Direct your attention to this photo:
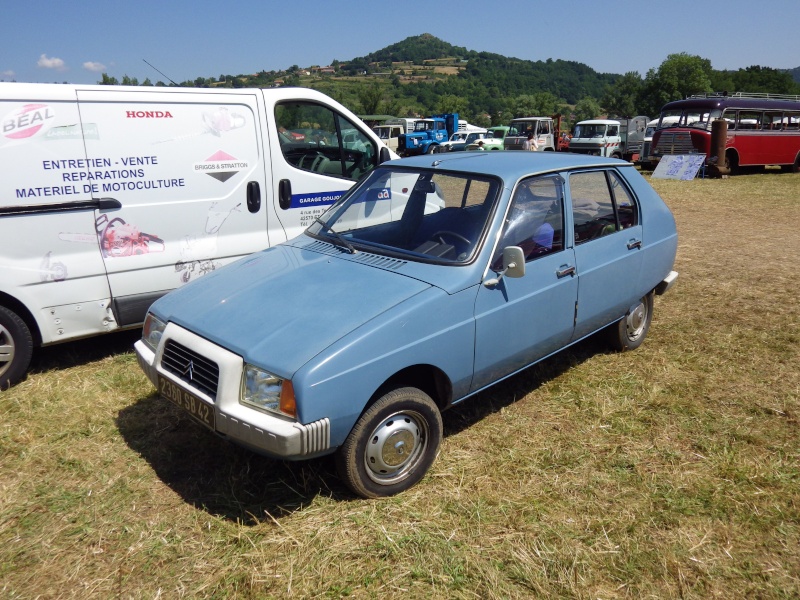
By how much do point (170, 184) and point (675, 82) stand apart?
9859cm

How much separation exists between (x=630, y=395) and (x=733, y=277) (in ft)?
13.1

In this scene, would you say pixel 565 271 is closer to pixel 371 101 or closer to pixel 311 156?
pixel 311 156

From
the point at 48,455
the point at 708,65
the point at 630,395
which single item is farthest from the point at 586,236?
the point at 708,65

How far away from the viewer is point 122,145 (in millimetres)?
4535

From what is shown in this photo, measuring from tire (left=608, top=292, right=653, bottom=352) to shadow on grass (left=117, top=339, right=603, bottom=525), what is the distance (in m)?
1.20

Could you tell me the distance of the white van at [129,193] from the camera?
4.19m

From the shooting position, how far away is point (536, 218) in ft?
12.5

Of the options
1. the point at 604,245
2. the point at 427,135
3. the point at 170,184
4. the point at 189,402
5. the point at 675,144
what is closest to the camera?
the point at 189,402

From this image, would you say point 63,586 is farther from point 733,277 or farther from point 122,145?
point 733,277

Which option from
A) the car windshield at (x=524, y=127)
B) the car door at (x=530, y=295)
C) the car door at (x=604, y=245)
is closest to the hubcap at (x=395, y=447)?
the car door at (x=530, y=295)

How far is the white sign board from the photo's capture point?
1891 cm

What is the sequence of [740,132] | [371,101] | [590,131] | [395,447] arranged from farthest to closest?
[371,101] < [590,131] < [740,132] < [395,447]

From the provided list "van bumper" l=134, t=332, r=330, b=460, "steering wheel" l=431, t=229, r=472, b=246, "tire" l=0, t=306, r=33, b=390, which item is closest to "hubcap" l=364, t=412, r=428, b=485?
"van bumper" l=134, t=332, r=330, b=460

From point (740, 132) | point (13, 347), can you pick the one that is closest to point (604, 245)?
point (13, 347)
